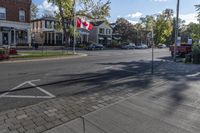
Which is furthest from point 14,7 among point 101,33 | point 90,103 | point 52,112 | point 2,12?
point 52,112

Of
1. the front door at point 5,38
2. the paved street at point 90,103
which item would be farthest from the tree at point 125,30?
the paved street at point 90,103

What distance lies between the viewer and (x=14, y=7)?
119 ft

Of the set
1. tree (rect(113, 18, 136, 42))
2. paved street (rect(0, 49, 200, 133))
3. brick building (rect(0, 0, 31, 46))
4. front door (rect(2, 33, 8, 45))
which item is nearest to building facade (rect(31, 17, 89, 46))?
brick building (rect(0, 0, 31, 46))

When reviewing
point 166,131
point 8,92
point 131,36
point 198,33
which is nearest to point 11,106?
point 8,92

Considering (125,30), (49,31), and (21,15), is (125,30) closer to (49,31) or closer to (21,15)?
(49,31)

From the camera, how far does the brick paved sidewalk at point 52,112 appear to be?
15.2 feet

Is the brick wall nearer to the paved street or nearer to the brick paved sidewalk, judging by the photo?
the paved street

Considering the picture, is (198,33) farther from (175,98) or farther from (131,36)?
(131,36)

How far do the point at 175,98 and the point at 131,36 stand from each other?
231 ft

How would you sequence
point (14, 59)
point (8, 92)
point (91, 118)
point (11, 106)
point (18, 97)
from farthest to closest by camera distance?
point (14, 59) → point (8, 92) → point (18, 97) → point (11, 106) → point (91, 118)

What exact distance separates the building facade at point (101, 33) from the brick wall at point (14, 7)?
29.0 m

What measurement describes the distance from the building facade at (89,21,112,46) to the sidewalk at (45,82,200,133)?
5871 cm

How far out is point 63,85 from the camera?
889 centimetres

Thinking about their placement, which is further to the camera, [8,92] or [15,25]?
[15,25]
